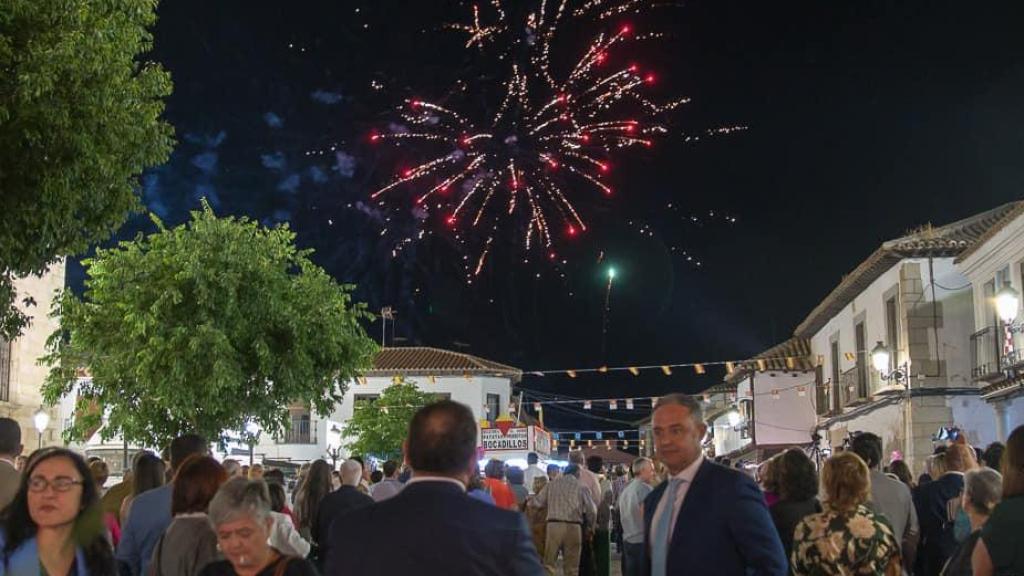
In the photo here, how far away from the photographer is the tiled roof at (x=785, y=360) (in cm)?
4328

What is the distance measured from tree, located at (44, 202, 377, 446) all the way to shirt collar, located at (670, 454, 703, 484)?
1481 cm

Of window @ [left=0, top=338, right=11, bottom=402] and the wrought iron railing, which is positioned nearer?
the wrought iron railing

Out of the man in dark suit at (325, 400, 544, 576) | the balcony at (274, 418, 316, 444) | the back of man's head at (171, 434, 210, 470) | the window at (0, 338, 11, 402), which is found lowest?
the man in dark suit at (325, 400, 544, 576)

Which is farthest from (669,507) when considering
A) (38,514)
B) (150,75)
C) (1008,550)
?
(150,75)

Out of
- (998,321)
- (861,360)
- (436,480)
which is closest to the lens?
(436,480)

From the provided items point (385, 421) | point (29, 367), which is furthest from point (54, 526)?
point (385, 421)

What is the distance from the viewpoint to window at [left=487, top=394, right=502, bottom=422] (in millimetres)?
58312

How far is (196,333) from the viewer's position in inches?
A: 766

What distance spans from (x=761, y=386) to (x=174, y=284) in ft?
97.4

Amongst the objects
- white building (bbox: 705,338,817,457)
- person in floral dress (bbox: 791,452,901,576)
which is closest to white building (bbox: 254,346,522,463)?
white building (bbox: 705,338,817,457)

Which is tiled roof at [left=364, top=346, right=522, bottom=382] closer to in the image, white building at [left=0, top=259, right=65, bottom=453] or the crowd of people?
white building at [left=0, top=259, right=65, bottom=453]

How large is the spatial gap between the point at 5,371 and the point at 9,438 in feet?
72.7

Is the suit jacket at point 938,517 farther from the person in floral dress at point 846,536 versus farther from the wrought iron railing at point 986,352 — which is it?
the wrought iron railing at point 986,352

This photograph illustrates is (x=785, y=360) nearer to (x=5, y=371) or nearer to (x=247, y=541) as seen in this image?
(x=5, y=371)
